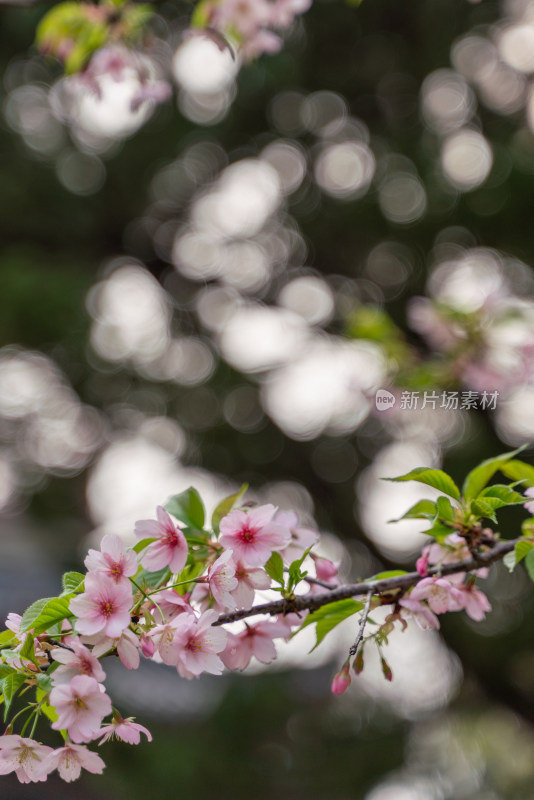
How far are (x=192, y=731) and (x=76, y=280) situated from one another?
1.78 m

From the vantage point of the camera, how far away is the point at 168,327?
2.92 m

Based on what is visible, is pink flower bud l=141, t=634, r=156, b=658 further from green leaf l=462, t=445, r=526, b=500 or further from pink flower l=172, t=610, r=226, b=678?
green leaf l=462, t=445, r=526, b=500

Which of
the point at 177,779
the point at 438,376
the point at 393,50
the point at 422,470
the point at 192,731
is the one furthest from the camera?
the point at 393,50

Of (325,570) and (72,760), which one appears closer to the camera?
(72,760)

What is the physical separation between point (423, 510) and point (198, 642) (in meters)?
0.24

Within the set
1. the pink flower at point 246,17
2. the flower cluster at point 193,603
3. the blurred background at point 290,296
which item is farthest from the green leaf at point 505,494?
the blurred background at point 290,296

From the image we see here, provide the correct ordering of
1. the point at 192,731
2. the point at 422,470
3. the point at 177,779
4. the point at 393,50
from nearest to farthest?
the point at 422,470 → the point at 177,779 → the point at 192,731 → the point at 393,50

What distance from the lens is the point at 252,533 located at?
1.84ft

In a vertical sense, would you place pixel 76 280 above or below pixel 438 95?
below

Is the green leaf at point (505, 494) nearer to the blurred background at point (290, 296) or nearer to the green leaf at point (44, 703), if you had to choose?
the green leaf at point (44, 703)

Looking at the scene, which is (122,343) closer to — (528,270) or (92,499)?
(92,499)

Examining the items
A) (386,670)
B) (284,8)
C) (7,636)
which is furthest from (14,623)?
(284,8)

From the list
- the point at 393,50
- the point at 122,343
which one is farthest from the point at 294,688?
the point at 393,50

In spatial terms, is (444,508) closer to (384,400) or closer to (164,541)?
(164,541)
